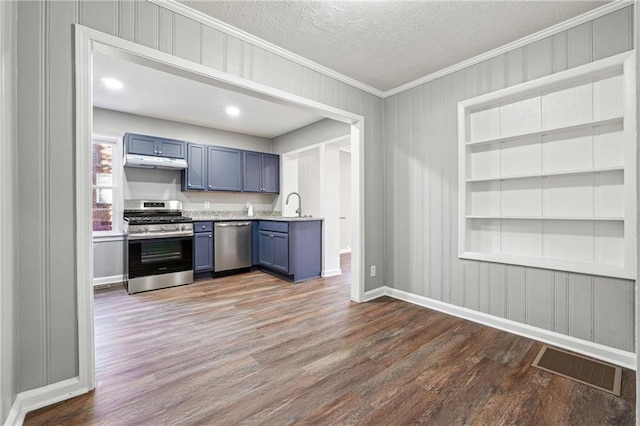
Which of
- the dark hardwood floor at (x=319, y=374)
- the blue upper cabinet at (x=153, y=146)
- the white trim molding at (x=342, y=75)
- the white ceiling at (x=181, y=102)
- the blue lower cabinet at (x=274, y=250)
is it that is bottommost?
the dark hardwood floor at (x=319, y=374)

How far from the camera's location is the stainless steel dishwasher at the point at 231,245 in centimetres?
460

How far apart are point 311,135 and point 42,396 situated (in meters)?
4.37

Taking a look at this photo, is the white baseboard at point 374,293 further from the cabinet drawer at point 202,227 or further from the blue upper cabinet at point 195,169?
the blue upper cabinet at point 195,169

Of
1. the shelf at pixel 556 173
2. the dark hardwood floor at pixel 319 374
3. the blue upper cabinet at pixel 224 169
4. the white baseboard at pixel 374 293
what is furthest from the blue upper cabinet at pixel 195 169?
the shelf at pixel 556 173

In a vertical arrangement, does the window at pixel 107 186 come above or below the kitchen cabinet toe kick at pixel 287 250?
above

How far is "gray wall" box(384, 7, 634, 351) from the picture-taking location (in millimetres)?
2090

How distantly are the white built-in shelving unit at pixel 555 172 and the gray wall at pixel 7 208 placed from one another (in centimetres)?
Answer: 324

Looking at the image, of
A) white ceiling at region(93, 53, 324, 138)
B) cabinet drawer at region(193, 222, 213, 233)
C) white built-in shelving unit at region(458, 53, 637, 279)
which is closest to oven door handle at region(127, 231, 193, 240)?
cabinet drawer at region(193, 222, 213, 233)

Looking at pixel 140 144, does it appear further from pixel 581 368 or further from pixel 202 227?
pixel 581 368

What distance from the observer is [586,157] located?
87.4 inches

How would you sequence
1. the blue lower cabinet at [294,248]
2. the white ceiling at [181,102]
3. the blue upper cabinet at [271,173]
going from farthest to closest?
the blue upper cabinet at [271,173] < the blue lower cabinet at [294,248] < the white ceiling at [181,102]

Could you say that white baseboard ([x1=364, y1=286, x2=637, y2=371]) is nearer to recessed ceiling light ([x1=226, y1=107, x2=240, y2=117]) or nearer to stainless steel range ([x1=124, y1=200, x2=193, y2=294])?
stainless steel range ([x1=124, y1=200, x2=193, y2=294])

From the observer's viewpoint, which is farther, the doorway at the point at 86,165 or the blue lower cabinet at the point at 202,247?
the blue lower cabinet at the point at 202,247

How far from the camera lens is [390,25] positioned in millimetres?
2275
